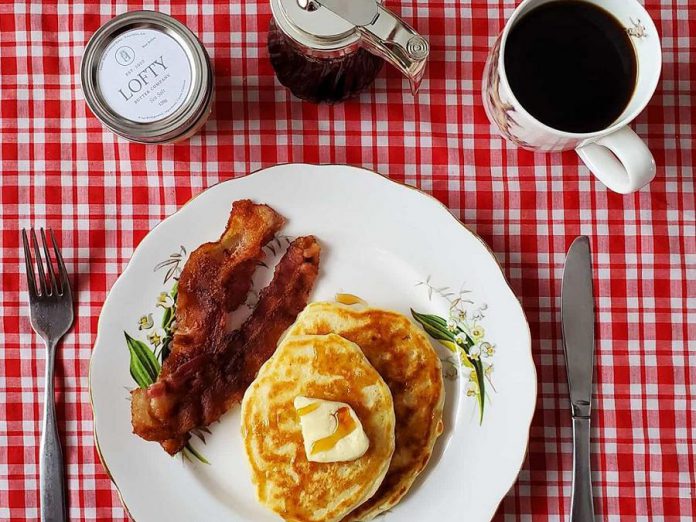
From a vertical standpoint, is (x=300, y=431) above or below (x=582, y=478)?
above

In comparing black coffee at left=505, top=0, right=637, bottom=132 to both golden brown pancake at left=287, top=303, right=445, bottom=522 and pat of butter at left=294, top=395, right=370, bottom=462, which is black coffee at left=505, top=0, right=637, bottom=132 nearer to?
golden brown pancake at left=287, top=303, right=445, bottom=522

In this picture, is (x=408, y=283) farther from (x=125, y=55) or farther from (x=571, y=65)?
(x=125, y=55)

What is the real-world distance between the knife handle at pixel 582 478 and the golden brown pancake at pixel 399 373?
29cm

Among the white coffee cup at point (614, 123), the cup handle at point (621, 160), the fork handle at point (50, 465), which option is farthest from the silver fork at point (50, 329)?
the cup handle at point (621, 160)

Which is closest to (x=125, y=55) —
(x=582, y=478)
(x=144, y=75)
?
(x=144, y=75)

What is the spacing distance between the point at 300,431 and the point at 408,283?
1.20ft

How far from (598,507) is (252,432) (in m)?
0.73

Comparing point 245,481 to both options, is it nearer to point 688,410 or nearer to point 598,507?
point 598,507

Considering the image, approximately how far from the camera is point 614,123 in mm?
1415

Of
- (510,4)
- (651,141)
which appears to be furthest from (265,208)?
(651,141)

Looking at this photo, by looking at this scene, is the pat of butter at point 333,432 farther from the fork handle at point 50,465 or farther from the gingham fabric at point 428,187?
the fork handle at point 50,465

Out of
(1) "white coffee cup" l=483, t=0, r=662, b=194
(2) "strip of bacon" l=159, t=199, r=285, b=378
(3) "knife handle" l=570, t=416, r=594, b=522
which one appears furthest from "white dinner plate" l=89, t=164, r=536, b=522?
(1) "white coffee cup" l=483, t=0, r=662, b=194

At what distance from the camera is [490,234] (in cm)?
162

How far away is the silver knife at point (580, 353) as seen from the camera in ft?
5.16
